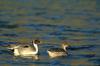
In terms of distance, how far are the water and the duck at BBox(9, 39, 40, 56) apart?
0.86ft

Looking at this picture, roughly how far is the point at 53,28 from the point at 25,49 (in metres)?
6.62

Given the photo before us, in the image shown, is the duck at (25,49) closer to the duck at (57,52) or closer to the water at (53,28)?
the water at (53,28)

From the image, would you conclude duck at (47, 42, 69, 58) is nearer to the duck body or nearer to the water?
the water

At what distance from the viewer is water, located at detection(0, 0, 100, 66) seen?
75.2 feet

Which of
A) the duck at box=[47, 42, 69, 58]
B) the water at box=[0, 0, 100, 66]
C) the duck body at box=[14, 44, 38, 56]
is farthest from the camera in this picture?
the duck body at box=[14, 44, 38, 56]

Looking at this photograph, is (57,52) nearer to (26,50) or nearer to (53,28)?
(26,50)

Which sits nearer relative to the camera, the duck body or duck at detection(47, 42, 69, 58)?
duck at detection(47, 42, 69, 58)

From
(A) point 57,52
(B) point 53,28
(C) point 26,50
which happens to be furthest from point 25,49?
(B) point 53,28

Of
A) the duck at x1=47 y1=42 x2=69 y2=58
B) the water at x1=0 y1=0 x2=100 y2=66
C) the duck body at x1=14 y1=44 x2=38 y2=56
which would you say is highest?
the water at x1=0 y1=0 x2=100 y2=66

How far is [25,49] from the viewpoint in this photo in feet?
79.2

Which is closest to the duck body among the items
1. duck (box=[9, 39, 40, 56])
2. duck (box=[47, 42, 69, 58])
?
duck (box=[9, 39, 40, 56])

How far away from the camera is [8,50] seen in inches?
965

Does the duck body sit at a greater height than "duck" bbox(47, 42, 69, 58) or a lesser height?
greater

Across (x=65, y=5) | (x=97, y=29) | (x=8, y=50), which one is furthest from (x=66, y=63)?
(x=65, y=5)
